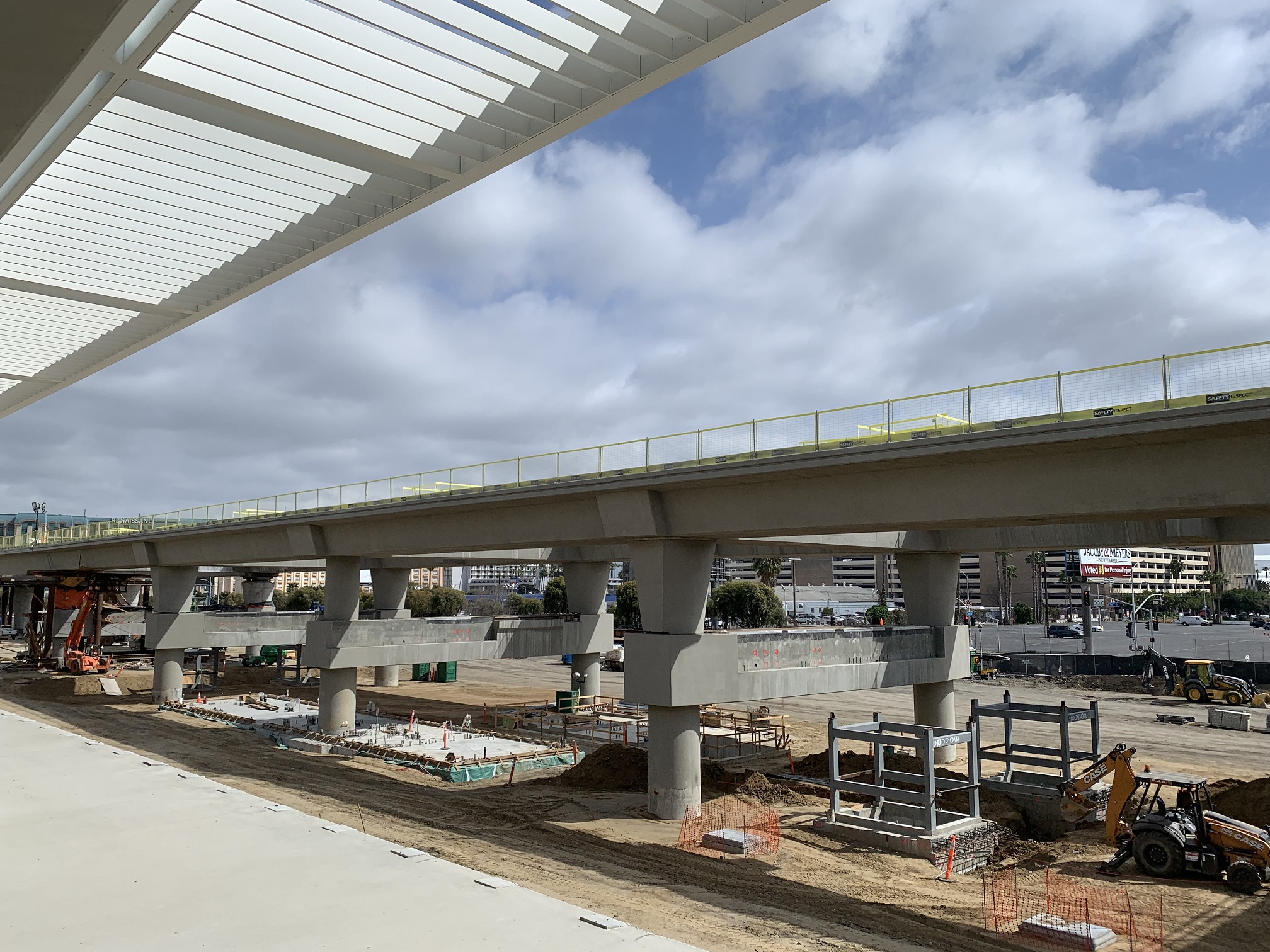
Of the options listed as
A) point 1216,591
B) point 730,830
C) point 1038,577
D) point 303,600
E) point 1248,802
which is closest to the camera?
point 730,830

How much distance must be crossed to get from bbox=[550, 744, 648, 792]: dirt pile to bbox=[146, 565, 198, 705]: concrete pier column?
3136 cm

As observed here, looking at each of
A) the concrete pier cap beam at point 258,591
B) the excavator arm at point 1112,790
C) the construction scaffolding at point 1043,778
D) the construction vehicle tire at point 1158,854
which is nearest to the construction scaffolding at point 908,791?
the construction scaffolding at point 1043,778

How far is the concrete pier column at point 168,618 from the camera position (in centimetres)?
5100

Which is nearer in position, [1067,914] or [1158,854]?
[1067,914]

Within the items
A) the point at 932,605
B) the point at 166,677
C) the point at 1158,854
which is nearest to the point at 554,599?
the point at 166,677

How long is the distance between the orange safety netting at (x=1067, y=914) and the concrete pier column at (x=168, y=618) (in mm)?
46647

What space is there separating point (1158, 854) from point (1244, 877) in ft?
5.37

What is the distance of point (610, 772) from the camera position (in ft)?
98.6

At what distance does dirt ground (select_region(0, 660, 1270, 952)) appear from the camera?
53.4 feet

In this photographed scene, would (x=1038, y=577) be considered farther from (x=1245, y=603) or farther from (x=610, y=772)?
(x=610, y=772)

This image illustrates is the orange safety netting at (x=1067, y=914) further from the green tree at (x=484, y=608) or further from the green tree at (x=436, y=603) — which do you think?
the green tree at (x=484, y=608)

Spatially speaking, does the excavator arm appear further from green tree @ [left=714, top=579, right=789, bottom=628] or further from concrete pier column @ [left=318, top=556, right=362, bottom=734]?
green tree @ [left=714, top=579, right=789, bottom=628]

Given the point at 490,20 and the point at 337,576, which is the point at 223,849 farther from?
the point at 337,576

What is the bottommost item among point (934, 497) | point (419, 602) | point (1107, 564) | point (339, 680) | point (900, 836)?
point (900, 836)
